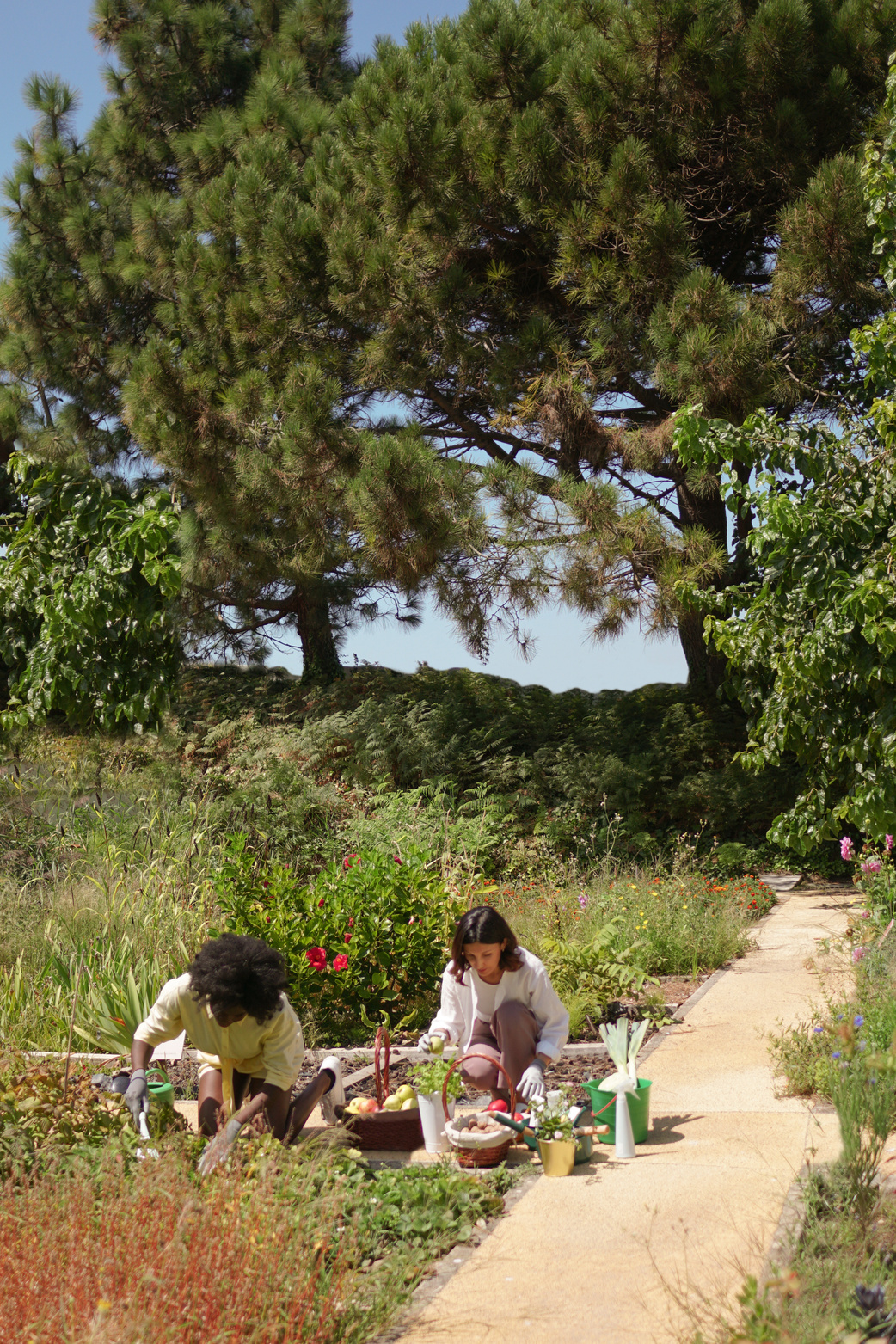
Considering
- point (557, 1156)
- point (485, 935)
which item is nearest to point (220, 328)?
point (485, 935)

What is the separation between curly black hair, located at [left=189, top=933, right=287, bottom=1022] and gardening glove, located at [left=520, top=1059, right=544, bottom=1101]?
0.87 m

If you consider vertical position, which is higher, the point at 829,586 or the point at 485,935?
the point at 829,586

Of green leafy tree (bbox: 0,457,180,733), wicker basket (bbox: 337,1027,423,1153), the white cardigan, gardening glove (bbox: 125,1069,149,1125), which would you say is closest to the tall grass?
the white cardigan

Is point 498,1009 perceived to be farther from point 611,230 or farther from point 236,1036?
point 611,230

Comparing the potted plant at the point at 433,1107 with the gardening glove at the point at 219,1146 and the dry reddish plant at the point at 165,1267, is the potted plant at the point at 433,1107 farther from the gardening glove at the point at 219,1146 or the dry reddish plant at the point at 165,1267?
the dry reddish plant at the point at 165,1267

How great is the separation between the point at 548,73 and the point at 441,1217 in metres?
8.17

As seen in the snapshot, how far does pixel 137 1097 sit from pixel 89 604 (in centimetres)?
716

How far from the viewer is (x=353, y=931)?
5113 millimetres

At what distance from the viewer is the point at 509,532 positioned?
27.2 feet

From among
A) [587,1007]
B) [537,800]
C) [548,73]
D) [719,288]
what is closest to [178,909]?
[587,1007]

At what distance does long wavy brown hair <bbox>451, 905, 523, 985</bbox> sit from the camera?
12.2 feet

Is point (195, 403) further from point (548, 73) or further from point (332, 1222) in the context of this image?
point (332, 1222)

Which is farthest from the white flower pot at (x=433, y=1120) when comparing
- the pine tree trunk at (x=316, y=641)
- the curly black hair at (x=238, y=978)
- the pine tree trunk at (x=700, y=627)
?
the pine tree trunk at (x=316, y=641)

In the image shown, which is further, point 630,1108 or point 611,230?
point 611,230
